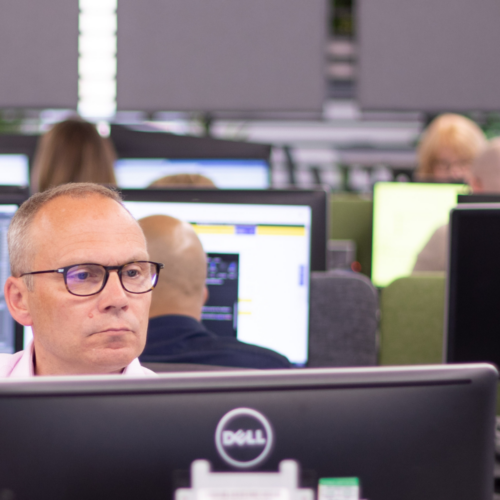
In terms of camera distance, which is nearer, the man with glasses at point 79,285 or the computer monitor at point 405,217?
the man with glasses at point 79,285

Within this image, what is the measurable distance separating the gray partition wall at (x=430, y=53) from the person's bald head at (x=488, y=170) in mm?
495

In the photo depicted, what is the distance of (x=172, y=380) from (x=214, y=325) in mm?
1125

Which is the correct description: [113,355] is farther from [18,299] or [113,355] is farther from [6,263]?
[6,263]

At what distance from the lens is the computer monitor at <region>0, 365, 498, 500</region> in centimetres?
60

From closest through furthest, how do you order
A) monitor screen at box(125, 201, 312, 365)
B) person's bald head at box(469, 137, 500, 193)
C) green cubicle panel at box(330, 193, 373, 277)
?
monitor screen at box(125, 201, 312, 365) < person's bald head at box(469, 137, 500, 193) < green cubicle panel at box(330, 193, 373, 277)

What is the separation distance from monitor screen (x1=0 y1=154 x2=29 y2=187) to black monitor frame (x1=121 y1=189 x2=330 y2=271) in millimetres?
1126

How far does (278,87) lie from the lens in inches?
114

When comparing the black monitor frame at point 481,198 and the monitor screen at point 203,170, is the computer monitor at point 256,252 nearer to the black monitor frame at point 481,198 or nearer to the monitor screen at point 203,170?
the black monitor frame at point 481,198

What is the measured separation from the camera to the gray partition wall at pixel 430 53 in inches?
113

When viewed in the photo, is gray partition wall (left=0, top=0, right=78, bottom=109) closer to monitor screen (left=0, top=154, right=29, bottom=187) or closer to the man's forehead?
monitor screen (left=0, top=154, right=29, bottom=187)

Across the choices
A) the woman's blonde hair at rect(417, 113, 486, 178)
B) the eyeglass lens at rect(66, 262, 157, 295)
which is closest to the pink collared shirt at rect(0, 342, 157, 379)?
the eyeglass lens at rect(66, 262, 157, 295)

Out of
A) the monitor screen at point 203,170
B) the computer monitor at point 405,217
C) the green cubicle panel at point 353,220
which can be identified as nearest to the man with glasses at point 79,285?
the monitor screen at point 203,170

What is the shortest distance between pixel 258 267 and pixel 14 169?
1.40 meters

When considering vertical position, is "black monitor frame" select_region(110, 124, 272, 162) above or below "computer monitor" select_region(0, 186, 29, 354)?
above
